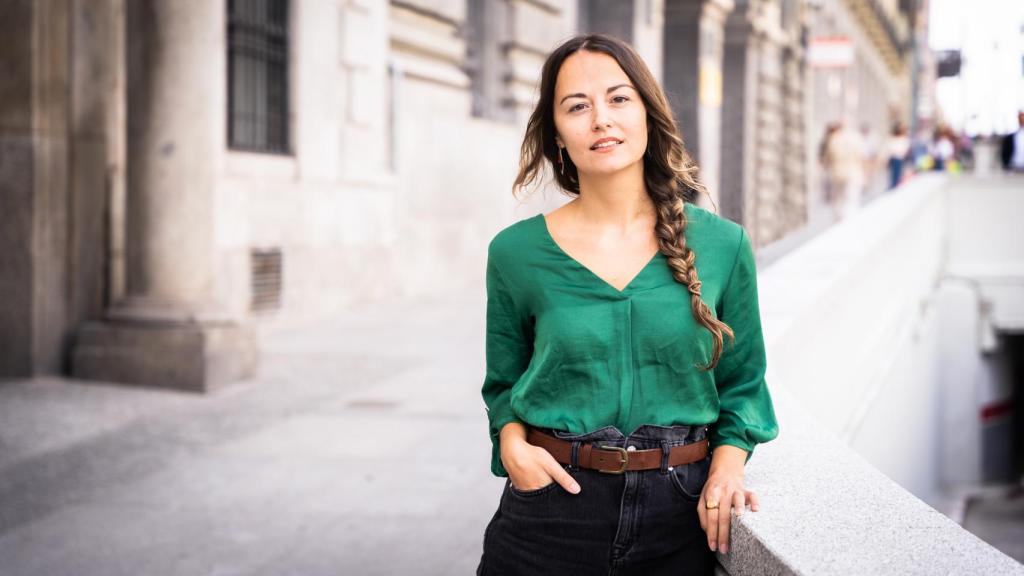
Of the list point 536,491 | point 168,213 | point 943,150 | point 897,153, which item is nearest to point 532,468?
point 536,491

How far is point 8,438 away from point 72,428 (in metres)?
0.38

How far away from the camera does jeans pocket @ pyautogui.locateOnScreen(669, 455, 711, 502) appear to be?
218cm

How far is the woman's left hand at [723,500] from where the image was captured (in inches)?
85.9

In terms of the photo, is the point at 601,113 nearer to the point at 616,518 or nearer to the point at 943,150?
the point at 616,518

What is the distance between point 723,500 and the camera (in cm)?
218

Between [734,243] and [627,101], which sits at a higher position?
[627,101]

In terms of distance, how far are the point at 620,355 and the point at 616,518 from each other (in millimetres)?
304

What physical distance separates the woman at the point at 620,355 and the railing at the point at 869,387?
15 cm

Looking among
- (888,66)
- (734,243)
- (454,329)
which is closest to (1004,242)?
(454,329)

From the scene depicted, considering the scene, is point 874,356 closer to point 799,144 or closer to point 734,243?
point 734,243

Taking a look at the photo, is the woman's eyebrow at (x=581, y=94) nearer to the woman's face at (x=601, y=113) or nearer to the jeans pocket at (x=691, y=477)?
the woman's face at (x=601, y=113)

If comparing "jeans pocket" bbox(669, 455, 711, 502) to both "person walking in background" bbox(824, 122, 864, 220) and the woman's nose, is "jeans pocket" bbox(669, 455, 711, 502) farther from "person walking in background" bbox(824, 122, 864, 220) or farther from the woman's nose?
"person walking in background" bbox(824, 122, 864, 220)

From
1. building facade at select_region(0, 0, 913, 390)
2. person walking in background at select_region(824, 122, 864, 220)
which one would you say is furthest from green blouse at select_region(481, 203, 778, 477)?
person walking in background at select_region(824, 122, 864, 220)

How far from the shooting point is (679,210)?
223cm
